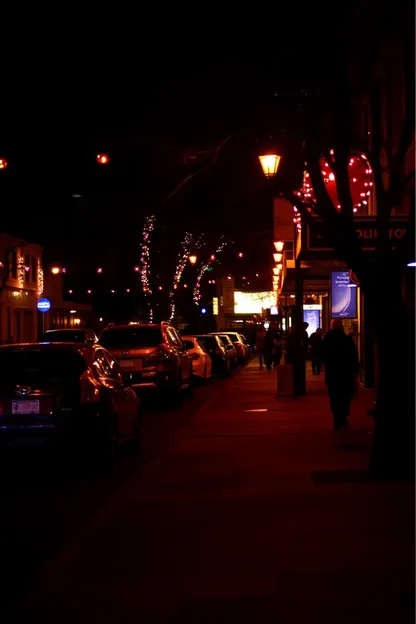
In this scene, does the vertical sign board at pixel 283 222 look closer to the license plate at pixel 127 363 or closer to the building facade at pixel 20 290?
the license plate at pixel 127 363

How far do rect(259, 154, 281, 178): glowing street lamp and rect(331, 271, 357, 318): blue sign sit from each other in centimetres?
927

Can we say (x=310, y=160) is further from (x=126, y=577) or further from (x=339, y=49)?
(x=126, y=577)

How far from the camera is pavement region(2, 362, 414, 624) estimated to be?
246 inches

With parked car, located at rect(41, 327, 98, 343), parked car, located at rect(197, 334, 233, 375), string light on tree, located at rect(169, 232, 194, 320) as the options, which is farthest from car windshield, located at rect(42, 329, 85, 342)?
string light on tree, located at rect(169, 232, 194, 320)

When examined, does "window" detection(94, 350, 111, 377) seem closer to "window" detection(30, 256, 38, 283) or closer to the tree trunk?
the tree trunk

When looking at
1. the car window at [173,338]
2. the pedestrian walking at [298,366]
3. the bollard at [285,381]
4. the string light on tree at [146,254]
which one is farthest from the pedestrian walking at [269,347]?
the car window at [173,338]

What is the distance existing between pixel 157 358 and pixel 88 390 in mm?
8588

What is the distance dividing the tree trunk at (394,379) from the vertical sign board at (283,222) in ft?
62.0

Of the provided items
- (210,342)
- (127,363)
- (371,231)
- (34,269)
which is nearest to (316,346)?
(210,342)

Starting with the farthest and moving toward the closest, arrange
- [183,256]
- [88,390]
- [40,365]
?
[183,256] → [40,365] → [88,390]

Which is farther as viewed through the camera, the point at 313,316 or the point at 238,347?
the point at 313,316

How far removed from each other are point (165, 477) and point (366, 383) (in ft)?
45.0

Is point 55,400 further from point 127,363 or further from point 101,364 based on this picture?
Answer: point 127,363

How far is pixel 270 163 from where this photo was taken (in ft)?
48.4
